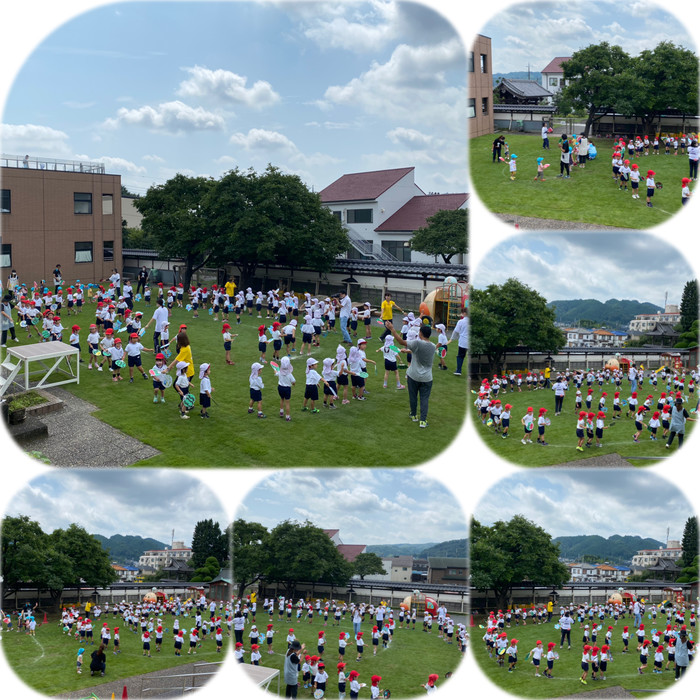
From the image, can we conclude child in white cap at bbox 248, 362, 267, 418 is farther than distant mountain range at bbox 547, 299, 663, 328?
Yes

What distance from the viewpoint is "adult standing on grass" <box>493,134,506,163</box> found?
5.98 meters

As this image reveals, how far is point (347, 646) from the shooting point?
723cm

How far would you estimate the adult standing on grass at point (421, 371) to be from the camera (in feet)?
22.9

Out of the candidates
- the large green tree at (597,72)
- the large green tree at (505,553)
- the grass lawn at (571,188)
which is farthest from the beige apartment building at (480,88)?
the large green tree at (505,553)

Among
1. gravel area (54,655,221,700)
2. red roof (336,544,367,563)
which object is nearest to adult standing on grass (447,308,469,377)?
red roof (336,544,367,563)

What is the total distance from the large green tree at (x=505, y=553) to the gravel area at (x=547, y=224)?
2940 millimetres

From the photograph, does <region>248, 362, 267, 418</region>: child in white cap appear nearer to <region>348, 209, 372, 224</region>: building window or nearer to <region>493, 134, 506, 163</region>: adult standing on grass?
<region>348, 209, 372, 224</region>: building window

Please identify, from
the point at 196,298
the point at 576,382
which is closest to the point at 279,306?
the point at 196,298

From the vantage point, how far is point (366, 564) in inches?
284

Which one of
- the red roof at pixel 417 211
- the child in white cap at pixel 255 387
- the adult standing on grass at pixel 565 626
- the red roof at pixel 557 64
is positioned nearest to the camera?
the red roof at pixel 557 64

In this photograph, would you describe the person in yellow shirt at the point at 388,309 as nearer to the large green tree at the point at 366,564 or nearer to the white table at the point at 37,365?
the large green tree at the point at 366,564

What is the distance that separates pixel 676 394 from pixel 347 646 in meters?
4.27

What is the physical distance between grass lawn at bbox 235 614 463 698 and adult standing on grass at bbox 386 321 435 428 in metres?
2.23

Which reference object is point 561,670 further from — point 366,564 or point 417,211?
point 417,211
